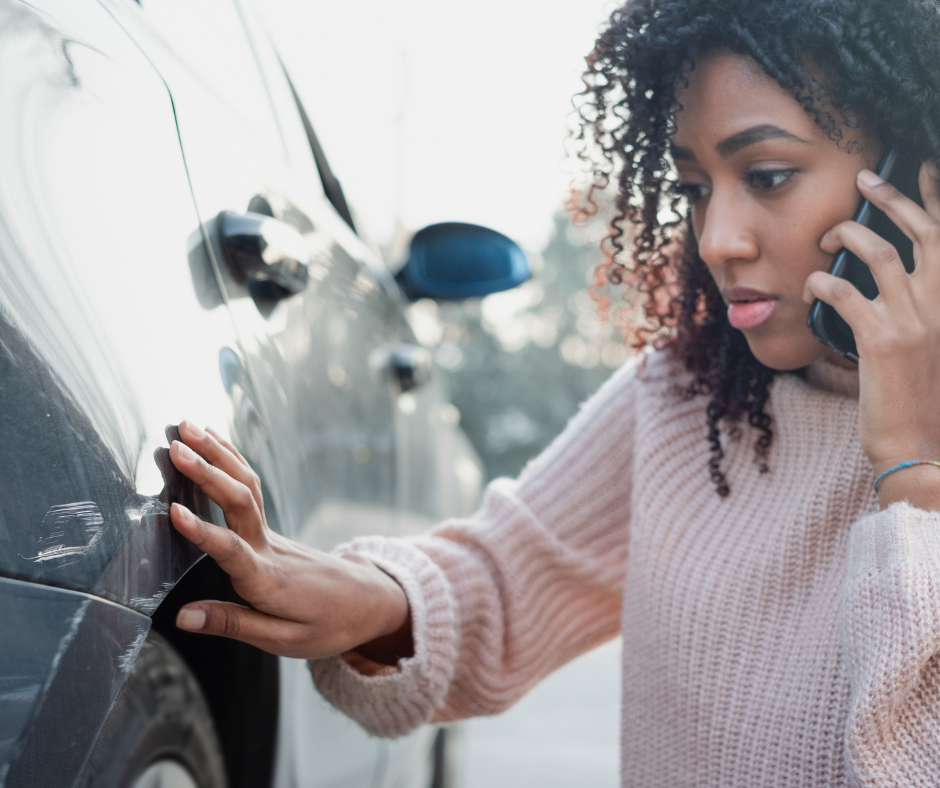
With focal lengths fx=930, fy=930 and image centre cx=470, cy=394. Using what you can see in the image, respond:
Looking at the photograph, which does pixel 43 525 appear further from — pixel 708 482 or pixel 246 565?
pixel 708 482

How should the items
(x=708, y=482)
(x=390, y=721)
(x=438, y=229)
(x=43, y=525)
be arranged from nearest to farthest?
(x=43, y=525) → (x=390, y=721) → (x=708, y=482) → (x=438, y=229)

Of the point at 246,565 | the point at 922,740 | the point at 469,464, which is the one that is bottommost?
the point at 922,740

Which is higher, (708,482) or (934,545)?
(708,482)

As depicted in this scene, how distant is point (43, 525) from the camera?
2.11 feet

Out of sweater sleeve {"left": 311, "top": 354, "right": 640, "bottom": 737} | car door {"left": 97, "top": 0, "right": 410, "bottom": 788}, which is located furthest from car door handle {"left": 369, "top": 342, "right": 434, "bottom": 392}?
sweater sleeve {"left": 311, "top": 354, "right": 640, "bottom": 737}

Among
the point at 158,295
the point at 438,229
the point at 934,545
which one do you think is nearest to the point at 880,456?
the point at 934,545

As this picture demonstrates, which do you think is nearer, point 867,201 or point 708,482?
point 867,201

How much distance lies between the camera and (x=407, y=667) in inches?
51.1

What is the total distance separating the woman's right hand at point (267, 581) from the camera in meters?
0.88

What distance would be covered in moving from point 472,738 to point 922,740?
305 cm

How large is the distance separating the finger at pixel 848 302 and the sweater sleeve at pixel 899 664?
0.24m

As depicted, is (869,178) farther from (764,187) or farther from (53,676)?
(53,676)

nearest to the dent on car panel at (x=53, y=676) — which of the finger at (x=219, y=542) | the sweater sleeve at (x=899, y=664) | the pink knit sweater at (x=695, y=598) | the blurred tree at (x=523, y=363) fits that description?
the finger at (x=219, y=542)

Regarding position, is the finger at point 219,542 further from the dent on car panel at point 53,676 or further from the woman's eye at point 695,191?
the woman's eye at point 695,191
